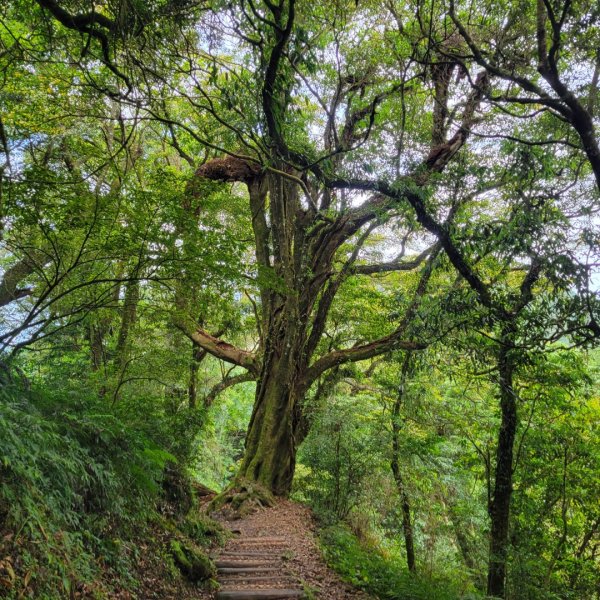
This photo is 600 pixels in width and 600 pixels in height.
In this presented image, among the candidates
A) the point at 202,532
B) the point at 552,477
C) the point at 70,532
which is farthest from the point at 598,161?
the point at 202,532

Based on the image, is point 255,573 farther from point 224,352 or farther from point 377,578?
point 224,352

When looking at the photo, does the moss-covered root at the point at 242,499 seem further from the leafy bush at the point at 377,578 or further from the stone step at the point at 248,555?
the stone step at the point at 248,555

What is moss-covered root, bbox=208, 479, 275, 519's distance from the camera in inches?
310

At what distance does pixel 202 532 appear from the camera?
213 inches

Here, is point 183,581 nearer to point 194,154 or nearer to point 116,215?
point 116,215

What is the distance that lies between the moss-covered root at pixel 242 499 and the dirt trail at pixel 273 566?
13.1 inches

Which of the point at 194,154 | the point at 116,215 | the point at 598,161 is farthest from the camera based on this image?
the point at 194,154

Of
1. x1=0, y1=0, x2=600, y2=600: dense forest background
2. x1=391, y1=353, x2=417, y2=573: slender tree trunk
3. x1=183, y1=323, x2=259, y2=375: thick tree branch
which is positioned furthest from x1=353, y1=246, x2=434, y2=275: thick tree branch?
x1=183, y1=323, x2=259, y2=375: thick tree branch

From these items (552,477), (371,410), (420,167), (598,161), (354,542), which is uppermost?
(420,167)

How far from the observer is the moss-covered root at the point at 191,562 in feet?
13.2

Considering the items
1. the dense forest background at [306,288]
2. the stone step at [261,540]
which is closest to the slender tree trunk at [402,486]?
the dense forest background at [306,288]

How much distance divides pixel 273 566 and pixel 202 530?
104 cm

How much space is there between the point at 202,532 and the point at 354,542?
324cm

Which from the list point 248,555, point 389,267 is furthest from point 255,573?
point 389,267
